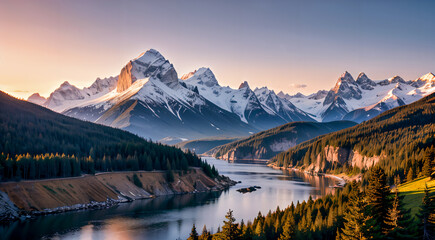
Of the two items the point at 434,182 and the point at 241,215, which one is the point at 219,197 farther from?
the point at 434,182

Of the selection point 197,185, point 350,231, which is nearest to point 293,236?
point 350,231

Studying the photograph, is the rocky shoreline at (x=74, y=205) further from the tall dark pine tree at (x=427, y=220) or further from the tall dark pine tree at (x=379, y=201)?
the tall dark pine tree at (x=427, y=220)

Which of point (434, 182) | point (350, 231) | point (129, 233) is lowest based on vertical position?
point (129, 233)

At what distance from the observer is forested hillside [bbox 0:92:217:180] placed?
11762cm

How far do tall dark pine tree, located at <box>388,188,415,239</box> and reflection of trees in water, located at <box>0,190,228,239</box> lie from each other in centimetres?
5934

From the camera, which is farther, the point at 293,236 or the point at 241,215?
the point at 241,215

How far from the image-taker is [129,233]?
87.9 metres

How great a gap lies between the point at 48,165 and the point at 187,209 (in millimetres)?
39571

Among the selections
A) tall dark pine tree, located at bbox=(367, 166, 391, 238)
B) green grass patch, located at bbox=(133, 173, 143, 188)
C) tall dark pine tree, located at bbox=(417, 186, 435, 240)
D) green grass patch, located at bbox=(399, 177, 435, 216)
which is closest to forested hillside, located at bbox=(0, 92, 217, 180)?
green grass patch, located at bbox=(133, 173, 143, 188)

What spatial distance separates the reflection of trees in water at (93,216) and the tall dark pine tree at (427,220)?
62786mm

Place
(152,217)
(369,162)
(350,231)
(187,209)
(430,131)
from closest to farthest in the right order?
(350,231) → (152,217) → (187,209) → (430,131) → (369,162)

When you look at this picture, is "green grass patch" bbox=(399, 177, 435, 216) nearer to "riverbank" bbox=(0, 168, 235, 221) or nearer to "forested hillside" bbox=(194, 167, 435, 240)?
"forested hillside" bbox=(194, 167, 435, 240)

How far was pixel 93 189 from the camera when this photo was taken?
12306 cm

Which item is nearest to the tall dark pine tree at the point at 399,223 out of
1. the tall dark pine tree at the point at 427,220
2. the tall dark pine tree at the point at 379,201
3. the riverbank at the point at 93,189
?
the tall dark pine tree at the point at 379,201
